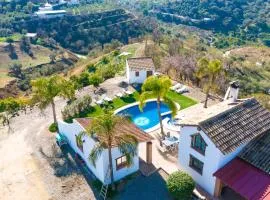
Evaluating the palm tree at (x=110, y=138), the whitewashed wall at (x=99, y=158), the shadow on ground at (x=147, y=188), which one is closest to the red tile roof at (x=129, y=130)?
the whitewashed wall at (x=99, y=158)

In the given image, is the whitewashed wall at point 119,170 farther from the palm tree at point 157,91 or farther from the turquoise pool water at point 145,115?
the turquoise pool water at point 145,115

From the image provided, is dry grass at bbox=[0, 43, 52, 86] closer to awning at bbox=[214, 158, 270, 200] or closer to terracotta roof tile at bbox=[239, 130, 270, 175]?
awning at bbox=[214, 158, 270, 200]

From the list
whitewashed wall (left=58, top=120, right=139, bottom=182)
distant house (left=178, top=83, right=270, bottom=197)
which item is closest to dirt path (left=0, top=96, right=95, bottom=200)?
whitewashed wall (left=58, top=120, right=139, bottom=182)

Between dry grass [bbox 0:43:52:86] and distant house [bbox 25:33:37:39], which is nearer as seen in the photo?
dry grass [bbox 0:43:52:86]

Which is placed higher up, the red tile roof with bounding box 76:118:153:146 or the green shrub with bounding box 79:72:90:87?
the red tile roof with bounding box 76:118:153:146

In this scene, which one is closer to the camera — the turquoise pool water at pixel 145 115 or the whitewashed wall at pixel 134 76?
the turquoise pool water at pixel 145 115

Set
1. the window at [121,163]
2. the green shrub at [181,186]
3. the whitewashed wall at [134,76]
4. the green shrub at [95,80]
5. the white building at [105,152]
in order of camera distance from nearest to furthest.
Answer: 1. the green shrub at [181,186]
2. the white building at [105,152]
3. the window at [121,163]
4. the green shrub at [95,80]
5. the whitewashed wall at [134,76]
